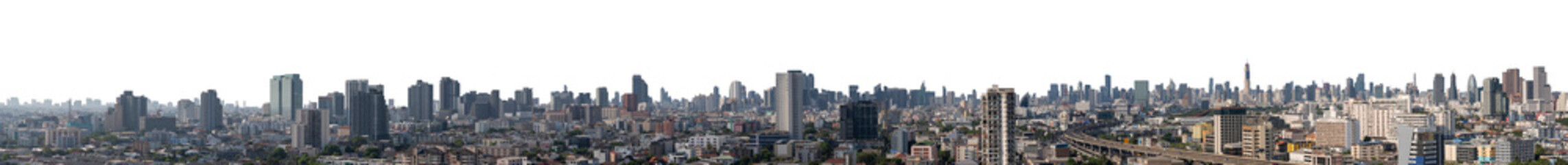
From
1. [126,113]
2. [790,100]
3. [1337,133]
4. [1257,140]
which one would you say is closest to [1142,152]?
[1257,140]

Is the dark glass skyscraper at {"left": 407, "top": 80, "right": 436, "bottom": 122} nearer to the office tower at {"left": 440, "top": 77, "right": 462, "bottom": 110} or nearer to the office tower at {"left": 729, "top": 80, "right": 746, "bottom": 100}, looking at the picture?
the office tower at {"left": 440, "top": 77, "right": 462, "bottom": 110}

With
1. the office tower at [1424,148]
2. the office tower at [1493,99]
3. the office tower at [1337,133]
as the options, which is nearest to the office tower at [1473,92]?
the office tower at [1493,99]

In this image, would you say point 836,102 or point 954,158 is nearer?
point 954,158

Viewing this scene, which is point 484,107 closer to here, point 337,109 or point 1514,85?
point 337,109

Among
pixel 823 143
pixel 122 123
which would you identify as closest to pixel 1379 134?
pixel 823 143

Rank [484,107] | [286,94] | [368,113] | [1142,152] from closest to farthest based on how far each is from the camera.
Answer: [1142,152] → [368,113] → [286,94] → [484,107]

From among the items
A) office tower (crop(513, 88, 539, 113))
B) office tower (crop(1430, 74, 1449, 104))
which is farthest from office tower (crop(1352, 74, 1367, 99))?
office tower (crop(513, 88, 539, 113))

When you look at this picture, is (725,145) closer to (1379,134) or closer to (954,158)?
(954,158)
